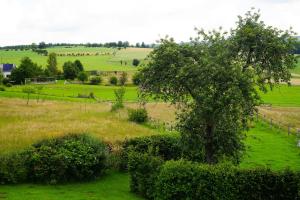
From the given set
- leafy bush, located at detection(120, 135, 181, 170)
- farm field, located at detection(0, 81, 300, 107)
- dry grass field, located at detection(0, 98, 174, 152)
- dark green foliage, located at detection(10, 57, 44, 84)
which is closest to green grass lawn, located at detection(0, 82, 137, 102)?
farm field, located at detection(0, 81, 300, 107)

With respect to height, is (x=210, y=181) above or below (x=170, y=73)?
below

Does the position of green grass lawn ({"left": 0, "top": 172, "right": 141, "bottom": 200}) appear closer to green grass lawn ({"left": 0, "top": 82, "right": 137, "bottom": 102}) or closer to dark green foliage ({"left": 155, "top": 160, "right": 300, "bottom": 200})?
dark green foliage ({"left": 155, "top": 160, "right": 300, "bottom": 200})

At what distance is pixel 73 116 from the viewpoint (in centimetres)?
6538

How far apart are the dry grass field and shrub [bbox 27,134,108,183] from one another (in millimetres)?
4680

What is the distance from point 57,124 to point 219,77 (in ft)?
103

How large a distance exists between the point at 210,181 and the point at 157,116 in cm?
4940

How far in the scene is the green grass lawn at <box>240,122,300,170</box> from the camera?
1589 inches

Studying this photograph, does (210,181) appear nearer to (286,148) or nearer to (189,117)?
(189,117)

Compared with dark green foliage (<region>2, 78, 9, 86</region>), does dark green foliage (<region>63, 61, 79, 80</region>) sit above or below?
above

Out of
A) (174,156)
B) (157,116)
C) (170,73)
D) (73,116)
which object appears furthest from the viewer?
(157,116)

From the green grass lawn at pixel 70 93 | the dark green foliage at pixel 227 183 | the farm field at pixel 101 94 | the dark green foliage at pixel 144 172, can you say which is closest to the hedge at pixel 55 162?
the dark green foliage at pixel 144 172

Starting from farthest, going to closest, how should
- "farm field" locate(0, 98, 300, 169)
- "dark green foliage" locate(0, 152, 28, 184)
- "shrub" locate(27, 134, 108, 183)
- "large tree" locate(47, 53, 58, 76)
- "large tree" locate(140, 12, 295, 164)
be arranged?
1. "large tree" locate(47, 53, 58, 76)
2. "farm field" locate(0, 98, 300, 169)
3. "shrub" locate(27, 134, 108, 183)
4. "dark green foliage" locate(0, 152, 28, 184)
5. "large tree" locate(140, 12, 295, 164)

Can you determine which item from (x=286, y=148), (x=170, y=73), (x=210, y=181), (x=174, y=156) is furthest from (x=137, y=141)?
(x=286, y=148)

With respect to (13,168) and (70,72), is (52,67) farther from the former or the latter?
(13,168)
